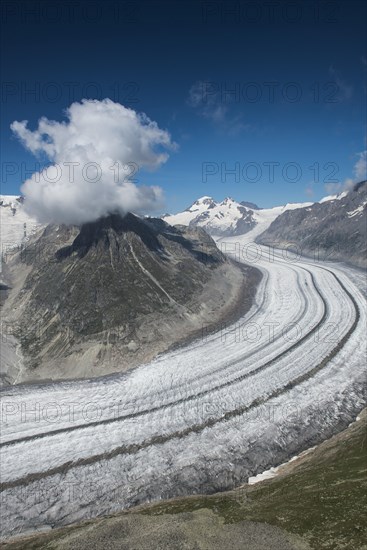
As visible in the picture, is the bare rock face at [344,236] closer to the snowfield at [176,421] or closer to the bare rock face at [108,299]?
the bare rock face at [108,299]

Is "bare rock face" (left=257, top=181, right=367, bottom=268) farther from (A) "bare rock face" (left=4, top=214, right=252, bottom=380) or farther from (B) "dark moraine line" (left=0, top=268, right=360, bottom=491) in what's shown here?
(B) "dark moraine line" (left=0, top=268, right=360, bottom=491)

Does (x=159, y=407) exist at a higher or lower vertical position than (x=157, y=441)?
higher

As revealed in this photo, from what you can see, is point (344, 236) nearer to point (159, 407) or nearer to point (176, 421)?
point (159, 407)

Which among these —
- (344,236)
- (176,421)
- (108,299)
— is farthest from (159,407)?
(344,236)

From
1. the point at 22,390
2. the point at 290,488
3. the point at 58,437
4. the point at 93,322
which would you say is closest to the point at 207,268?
the point at 93,322

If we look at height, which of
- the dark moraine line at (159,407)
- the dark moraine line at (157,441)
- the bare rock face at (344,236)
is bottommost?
the dark moraine line at (157,441)

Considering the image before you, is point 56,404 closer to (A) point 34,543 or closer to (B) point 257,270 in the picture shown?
(A) point 34,543

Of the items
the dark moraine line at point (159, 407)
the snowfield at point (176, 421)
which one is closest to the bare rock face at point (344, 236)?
the snowfield at point (176, 421)
